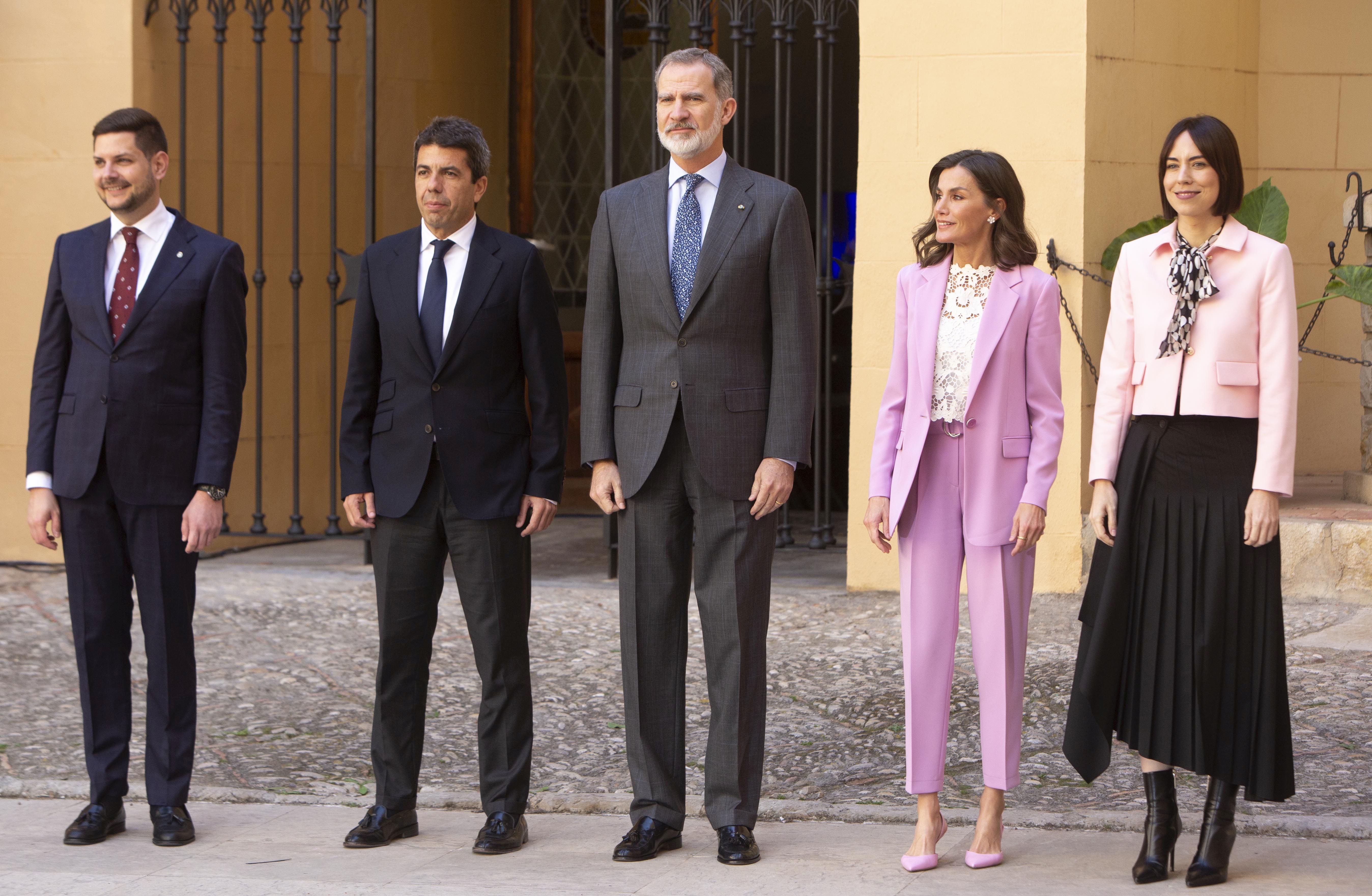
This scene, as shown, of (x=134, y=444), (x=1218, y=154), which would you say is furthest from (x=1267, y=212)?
(x=134, y=444)

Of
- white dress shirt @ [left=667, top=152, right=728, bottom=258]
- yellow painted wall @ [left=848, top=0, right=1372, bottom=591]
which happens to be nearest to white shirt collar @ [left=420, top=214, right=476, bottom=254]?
white dress shirt @ [left=667, top=152, right=728, bottom=258]

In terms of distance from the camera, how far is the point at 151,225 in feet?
13.6

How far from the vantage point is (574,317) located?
10312 mm

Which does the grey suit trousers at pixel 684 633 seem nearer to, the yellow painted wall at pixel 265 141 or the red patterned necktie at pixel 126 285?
the red patterned necktie at pixel 126 285

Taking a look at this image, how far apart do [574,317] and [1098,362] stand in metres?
4.29

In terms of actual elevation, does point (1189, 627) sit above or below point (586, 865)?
above

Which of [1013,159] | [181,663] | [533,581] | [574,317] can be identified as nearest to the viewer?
[181,663]

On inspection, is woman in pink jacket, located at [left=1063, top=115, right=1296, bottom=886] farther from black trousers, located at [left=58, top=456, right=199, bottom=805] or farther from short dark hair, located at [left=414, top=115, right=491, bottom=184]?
black trousers, located at [left=58, top=456, right=199, bottom=805]

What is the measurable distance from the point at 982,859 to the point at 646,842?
807mm

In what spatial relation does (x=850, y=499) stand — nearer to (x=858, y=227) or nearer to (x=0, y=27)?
(x=858, y=227)

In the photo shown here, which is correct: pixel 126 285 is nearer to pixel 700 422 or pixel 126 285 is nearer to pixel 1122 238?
Answer: pixel 700 422

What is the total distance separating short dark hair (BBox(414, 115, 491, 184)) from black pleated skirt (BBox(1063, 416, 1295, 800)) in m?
1.76

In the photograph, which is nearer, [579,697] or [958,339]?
[958,339]

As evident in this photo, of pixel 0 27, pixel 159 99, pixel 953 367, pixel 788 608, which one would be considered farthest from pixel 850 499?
pixel 0 27
